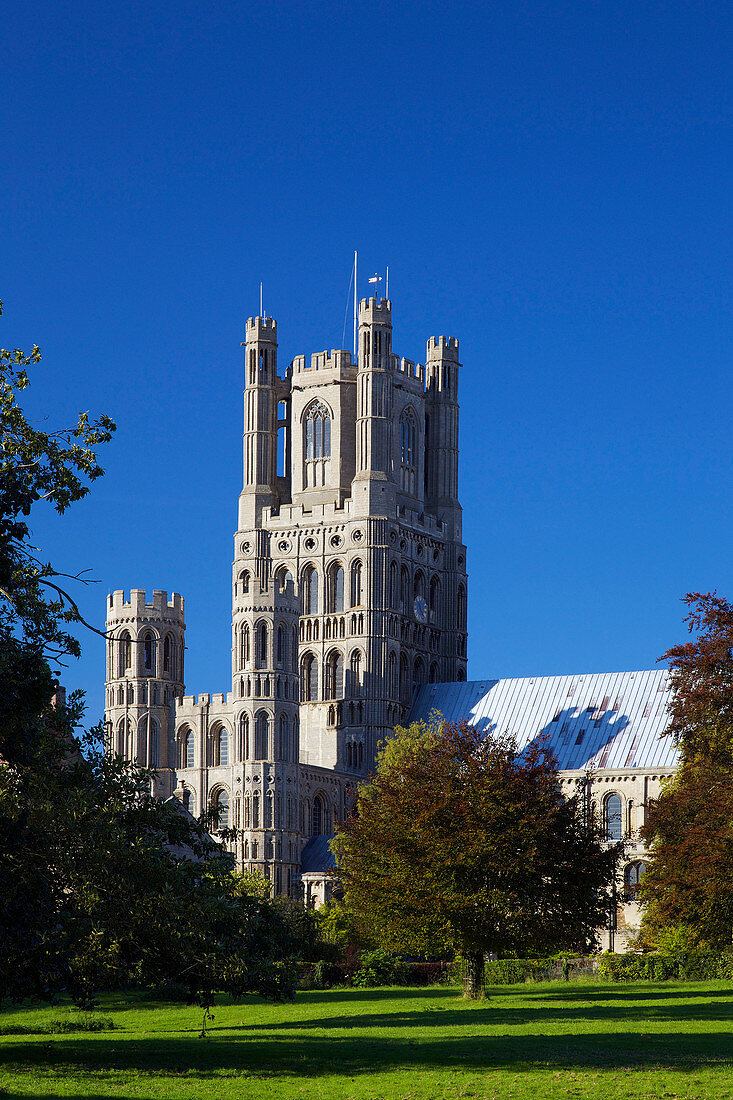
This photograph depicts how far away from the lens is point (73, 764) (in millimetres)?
30703

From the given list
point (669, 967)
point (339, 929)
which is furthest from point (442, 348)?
point (669, 967)

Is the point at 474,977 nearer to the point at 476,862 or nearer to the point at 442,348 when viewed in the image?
the point at 476,862

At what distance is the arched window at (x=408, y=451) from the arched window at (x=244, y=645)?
2025 centimetres

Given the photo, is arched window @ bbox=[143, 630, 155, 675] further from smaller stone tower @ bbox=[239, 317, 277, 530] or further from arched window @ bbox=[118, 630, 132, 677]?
smaller stone tower @ bbox=[239, 317, 277, 530]

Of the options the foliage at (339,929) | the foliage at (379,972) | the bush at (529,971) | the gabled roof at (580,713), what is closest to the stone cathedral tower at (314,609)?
the gabled roof at (580,713)

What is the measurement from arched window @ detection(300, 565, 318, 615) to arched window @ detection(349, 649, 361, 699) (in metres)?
4.88

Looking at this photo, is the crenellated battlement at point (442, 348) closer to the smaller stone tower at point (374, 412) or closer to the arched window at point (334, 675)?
the smaller stone tower at point (374, 412)

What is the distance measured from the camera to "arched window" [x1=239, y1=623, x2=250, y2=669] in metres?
91.5

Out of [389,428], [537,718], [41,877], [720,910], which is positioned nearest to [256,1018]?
[720,910]

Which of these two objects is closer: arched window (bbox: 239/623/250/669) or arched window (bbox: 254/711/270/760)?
arched window (bbox: 254/711/270/760)

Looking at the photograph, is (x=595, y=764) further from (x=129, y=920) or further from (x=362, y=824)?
(x=129, y=920)

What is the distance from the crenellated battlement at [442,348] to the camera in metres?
→ 113

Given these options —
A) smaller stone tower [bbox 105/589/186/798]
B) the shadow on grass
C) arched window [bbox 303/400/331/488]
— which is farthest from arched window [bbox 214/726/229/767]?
the shadow on grass

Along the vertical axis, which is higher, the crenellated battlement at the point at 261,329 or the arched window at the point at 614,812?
the crenellated battlement at the point at 261,329
